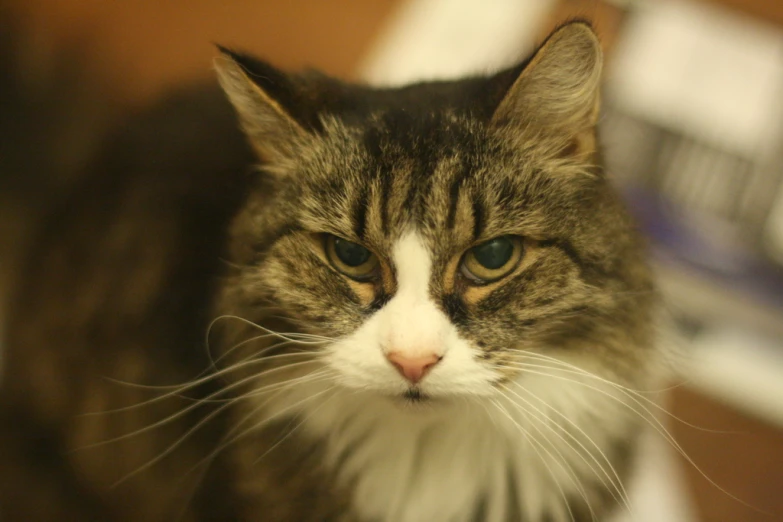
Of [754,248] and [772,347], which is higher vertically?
[754,248]

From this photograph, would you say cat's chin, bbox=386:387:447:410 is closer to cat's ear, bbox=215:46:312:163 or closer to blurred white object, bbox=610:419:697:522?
cat's ear, bbox=215:46:312:163

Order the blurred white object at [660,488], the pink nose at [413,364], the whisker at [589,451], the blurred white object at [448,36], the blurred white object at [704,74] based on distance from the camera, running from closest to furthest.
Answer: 1. the pink nose at [413,364]
2. the whisker at [589,451]
3. the blurred white object at [660,488]
4. the blurred white object at [704,74]
5. the blurred white object at [448,36]

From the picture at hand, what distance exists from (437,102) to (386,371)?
1.01ft

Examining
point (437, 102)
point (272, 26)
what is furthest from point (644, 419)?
point (272, 26)

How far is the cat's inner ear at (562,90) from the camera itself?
2.02ft

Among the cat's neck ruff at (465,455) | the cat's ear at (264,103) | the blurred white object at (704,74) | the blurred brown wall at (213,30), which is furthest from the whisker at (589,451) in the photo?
the blurred brown wall at (213,30)

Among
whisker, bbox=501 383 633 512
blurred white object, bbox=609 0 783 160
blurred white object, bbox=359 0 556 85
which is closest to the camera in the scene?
whisker, bbox=501 383 633 512

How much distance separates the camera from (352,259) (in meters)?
0.70

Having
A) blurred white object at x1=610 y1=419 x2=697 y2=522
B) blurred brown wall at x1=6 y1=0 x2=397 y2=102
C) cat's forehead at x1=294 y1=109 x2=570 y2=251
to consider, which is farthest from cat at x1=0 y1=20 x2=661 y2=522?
blurred brown wall at x1=6 y1=0 x2=397 y2=102

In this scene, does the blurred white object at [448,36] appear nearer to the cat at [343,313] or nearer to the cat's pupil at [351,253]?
the cat at [343,313]

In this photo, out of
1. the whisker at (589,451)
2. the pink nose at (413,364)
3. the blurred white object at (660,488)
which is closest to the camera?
the pink nose at (413,364)

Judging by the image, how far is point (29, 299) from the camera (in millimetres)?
1058

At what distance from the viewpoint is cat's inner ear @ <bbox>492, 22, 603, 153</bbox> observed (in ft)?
2.02

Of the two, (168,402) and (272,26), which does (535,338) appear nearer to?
(168,402)
